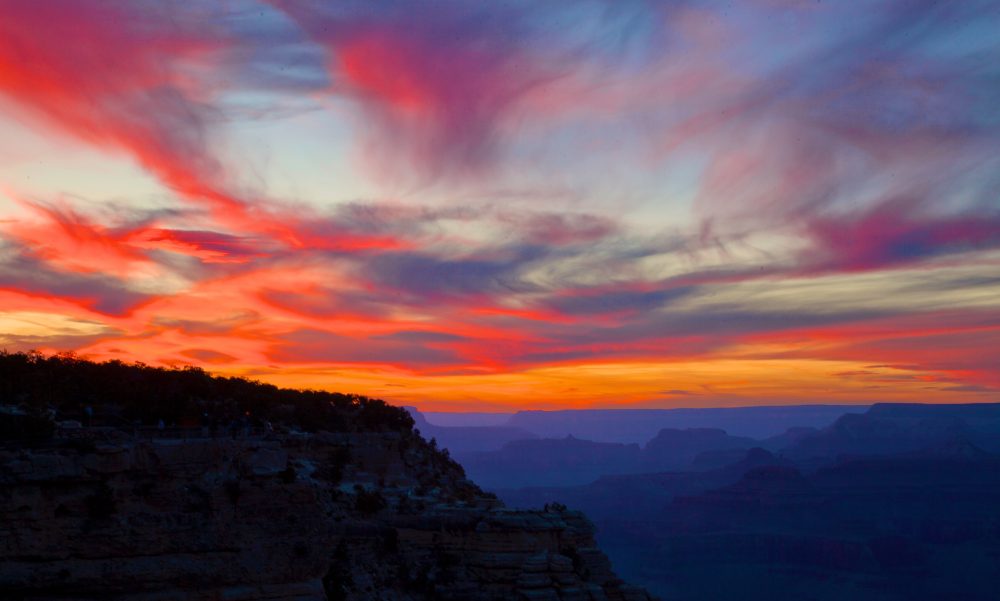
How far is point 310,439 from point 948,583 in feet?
386

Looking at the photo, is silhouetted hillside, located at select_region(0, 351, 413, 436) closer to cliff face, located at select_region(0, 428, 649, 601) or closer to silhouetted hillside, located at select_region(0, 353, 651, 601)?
silhouetted hillside, located at select_region(0, 353, 651, 601)

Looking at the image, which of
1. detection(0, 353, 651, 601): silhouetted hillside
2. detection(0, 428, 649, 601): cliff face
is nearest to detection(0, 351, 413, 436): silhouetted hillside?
detection(0, 353, 651, 601): silhouetted hillside

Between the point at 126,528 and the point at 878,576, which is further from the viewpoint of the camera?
the point at 878,576

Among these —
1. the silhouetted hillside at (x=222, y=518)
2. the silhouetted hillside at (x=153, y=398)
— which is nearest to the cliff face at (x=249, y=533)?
the silhouetted hillside at (x=222, y=518)

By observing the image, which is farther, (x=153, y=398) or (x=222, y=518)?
(x=153, y=398)

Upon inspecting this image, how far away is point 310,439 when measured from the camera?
105ft

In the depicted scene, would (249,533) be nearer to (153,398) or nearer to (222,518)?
(222,518)

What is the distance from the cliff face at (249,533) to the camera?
2139 centimetres

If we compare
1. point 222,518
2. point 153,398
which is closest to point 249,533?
point 222,518

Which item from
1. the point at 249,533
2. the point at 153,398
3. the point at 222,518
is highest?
the point at 153,398

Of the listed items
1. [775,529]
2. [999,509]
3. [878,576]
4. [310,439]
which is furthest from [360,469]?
[999,509]

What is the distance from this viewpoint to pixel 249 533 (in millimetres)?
24266

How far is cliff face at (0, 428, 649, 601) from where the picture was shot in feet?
70.2

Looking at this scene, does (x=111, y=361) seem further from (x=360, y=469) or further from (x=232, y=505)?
(x=232, y=505)
